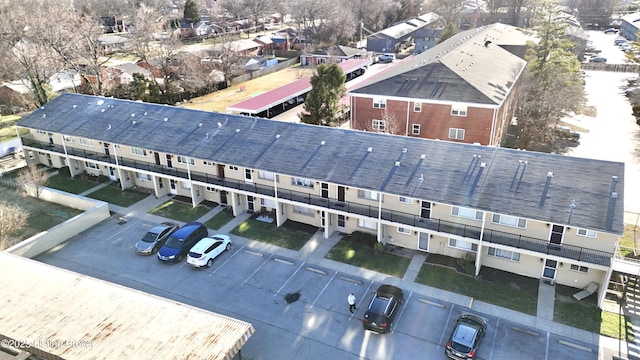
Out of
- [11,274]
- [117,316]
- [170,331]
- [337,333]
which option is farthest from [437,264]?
[11,274]

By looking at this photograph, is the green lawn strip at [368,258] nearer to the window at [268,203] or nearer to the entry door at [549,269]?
the window at [268,203]

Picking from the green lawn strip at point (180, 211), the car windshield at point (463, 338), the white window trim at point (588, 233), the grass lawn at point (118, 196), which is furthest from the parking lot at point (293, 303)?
the white window trim at point (588, 233)

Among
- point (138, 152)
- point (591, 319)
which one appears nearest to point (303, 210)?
point (138, 152)

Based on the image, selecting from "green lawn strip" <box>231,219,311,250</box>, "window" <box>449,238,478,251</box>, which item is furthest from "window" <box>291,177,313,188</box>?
"window" <box>449,238,478,251</box>

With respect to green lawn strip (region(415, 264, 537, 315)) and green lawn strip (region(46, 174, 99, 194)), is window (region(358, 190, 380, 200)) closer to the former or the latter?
green lawn strip (region(415, 264, 537, 315))

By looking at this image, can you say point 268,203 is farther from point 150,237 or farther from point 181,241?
point 150,237

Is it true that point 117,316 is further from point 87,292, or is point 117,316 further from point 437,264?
point 437,264
